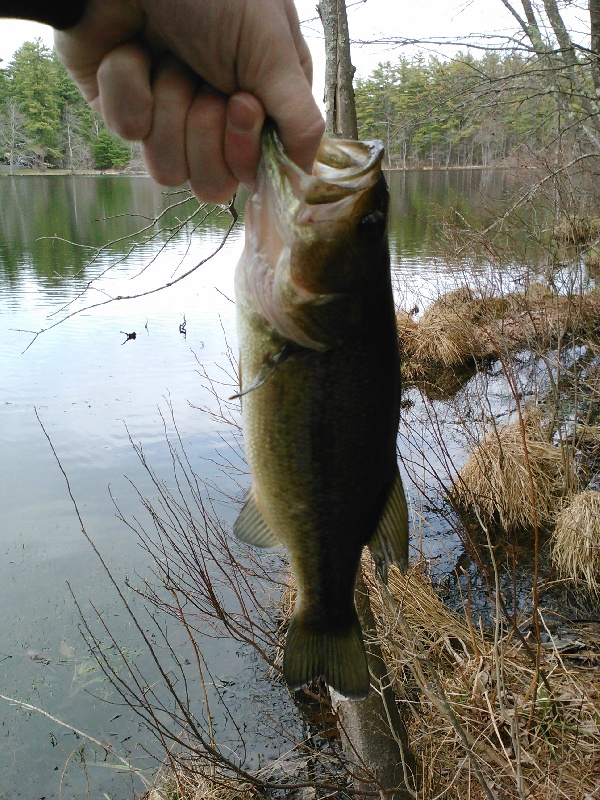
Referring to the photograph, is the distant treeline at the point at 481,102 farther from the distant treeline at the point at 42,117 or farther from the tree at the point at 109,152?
the tree at the point at 109,152

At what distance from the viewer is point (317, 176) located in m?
1.54

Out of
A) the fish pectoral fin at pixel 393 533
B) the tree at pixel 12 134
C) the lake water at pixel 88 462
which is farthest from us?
the tree at pixel 12 134

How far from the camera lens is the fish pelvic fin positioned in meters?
1.89

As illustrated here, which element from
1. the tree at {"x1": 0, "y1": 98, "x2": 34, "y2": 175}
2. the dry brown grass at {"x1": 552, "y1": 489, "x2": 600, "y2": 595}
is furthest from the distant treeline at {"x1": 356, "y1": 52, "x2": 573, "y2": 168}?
the tree at {"x1": 0, "y1": 98, "x2": 34, "y2": 175}

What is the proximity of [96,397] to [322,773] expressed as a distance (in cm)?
888

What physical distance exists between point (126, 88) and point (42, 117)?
72.9 metres

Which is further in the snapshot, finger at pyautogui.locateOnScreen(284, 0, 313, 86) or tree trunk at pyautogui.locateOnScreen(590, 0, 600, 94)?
tree trunk at pyautogui.locateOnScreen(590, 0, 600, 94)

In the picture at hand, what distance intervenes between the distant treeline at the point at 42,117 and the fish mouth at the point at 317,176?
6698cm

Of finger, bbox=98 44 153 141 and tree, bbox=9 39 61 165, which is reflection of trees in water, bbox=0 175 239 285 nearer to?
finger, bbox=98 44 153 141

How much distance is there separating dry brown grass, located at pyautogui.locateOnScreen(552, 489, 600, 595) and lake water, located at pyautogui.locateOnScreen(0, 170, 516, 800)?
141cm

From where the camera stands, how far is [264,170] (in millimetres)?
1525

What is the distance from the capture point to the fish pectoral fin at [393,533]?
181 centimetres

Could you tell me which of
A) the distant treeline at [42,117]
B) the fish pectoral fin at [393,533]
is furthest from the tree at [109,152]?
the fish pectoral fin at [393,533]

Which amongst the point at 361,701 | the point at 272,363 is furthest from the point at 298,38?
the point at 361,701
